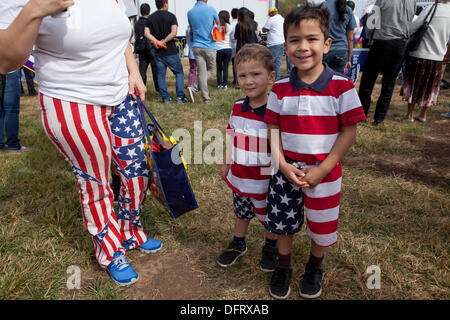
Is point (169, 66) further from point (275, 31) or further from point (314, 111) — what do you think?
point (314, 111)

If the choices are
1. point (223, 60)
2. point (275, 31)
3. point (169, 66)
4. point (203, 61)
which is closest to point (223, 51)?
point (223, 60)

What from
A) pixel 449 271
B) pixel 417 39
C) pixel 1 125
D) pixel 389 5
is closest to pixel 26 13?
pixel 449 271

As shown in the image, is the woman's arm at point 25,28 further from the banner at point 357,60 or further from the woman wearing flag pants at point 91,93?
the banner at point 357,60

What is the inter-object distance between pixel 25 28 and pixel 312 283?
1.84 meters

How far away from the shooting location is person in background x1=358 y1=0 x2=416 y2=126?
4113 mm

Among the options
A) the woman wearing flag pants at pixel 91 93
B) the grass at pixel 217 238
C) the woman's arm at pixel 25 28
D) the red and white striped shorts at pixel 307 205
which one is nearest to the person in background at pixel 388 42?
the grass at pixel 217 238

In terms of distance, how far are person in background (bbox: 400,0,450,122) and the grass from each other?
149cm

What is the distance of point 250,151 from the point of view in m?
1.69

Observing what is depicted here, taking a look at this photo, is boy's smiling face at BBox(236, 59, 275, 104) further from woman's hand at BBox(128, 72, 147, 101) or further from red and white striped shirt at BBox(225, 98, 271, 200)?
woman's hand at BBox(128, 72, 147, 101)

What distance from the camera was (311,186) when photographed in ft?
4.92

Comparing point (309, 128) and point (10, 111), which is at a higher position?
point (309, 128)

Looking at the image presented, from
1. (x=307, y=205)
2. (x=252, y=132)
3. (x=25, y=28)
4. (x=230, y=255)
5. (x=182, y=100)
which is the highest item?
(x=25, y=28)
